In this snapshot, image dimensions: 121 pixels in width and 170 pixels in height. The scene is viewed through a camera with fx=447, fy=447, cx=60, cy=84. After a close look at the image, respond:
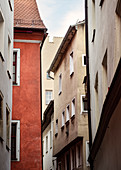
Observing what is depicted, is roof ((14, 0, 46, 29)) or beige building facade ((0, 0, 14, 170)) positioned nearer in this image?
beige building facade ((0, 0, 14, 170))

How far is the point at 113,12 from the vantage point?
11570 mm

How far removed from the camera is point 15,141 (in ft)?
73.7

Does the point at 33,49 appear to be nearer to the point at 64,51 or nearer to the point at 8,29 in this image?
the point at 8,29

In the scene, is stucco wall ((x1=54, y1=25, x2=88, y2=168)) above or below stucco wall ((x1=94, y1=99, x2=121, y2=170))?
above

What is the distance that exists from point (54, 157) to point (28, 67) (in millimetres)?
14444

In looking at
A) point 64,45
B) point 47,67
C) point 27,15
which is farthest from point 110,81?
point 47,67

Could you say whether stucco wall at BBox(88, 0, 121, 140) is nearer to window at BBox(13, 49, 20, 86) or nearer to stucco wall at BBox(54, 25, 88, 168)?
window at BBox(13, 49, 20, 86)

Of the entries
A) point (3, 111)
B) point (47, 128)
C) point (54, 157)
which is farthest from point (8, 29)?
point (47, 128)

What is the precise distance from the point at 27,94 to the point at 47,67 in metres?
31.1

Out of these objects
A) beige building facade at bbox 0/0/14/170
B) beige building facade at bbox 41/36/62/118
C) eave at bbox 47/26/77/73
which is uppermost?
beige building facade at bbox 41/36/62/118

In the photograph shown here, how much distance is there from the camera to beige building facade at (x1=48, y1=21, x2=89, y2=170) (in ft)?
86.2

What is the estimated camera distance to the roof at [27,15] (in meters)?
24.2

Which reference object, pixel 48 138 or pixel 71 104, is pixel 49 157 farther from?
pixel 71 104

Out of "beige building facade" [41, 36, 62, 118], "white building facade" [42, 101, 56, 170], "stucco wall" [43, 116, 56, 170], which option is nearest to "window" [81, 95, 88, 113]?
"white building facade" [42, 101, 56, 170]
